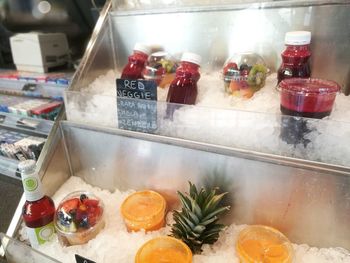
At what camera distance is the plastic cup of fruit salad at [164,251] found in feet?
2.38

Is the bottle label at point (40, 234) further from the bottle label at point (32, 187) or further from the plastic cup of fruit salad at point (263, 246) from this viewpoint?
the plastic cup of fruit salad at point (263, 246)

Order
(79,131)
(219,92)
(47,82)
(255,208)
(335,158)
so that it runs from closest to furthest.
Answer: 1. (335,158)
2. (255,208)
3. (219,92)
4. (79,131)
5. (47,82)

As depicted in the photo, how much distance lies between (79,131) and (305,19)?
2.92 ft

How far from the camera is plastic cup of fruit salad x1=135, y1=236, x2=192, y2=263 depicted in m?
0.72

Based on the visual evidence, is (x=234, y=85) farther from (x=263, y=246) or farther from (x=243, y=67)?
(x=263, y=246)

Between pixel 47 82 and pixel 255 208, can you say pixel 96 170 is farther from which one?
pixel 47 82

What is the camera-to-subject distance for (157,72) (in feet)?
3.51

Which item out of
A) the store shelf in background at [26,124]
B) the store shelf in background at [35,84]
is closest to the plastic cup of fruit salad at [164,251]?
the store shelf in background at [26,124]

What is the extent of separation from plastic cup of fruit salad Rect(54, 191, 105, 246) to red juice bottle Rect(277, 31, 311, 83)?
0.72 metres

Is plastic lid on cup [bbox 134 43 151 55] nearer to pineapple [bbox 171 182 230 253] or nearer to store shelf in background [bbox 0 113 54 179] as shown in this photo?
pineapple [bbox 171 182 230 253]

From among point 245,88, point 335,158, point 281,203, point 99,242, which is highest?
point 245,88

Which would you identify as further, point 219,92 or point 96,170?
point 96,170


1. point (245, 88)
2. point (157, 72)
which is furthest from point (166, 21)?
point (245, 88)

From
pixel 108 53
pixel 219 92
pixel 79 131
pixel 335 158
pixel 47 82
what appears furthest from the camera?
pixel 47 82
